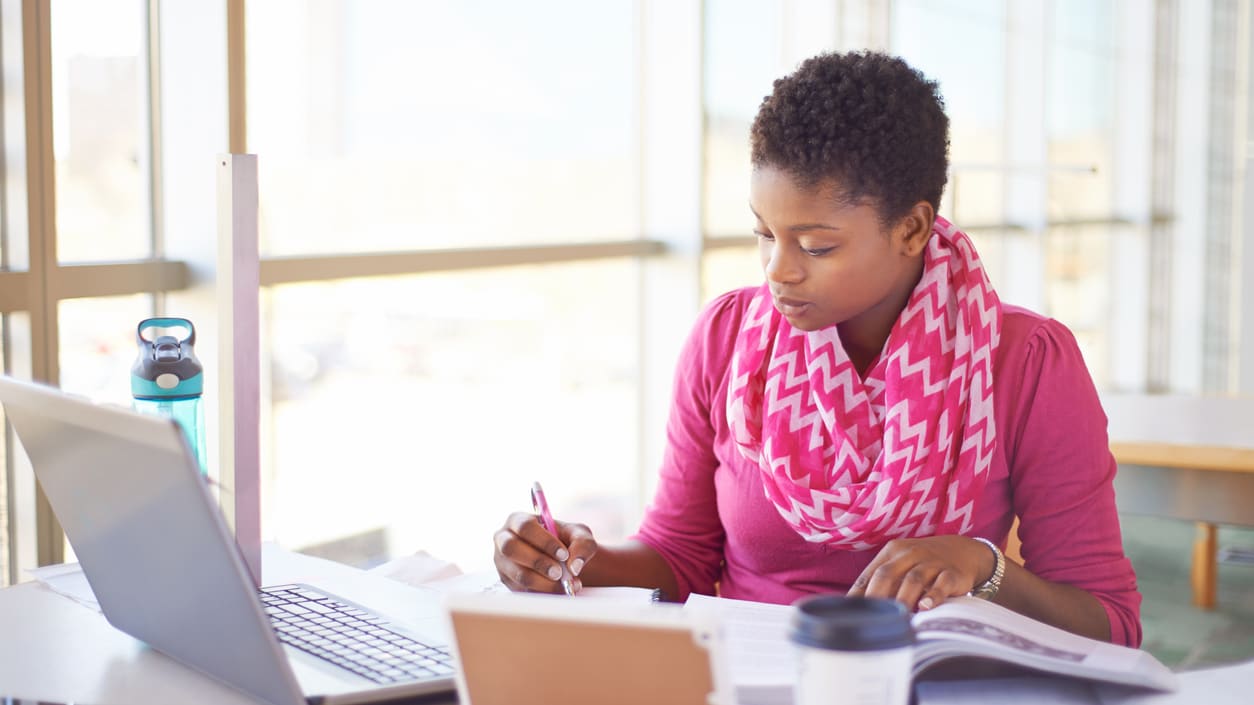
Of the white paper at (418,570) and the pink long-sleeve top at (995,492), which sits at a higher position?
the pink long-sleeve top at (995,492)

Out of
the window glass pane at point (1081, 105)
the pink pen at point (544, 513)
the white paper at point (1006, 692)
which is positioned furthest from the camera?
the window glass pane at point (1081, 105)

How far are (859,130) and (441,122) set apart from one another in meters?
1.63

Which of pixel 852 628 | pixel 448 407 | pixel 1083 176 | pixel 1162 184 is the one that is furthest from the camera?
pixel 1162 184

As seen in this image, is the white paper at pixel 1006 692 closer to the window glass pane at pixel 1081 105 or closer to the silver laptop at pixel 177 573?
the silver laptop at pixel 177 573

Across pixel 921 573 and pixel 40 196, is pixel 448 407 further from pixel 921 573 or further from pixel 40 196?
pixel 921 573

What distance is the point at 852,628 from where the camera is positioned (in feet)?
2.41

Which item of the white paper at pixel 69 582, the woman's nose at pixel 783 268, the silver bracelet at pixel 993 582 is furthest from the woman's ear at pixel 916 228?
the white paper at pixel 69 582

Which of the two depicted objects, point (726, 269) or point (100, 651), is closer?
point (100, 651)

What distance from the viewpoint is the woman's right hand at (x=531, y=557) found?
50.7 inches

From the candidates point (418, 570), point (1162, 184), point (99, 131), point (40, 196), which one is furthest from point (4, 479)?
point (1162, 184)

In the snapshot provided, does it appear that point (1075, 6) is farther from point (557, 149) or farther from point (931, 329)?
point (931, 329)

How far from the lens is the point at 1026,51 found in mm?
5488

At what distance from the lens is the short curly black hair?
4.30ft

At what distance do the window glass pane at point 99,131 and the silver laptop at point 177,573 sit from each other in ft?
2.81
